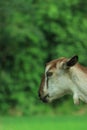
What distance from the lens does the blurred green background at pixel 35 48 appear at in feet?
71.5

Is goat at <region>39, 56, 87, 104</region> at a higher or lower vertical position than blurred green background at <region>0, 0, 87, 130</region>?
higher

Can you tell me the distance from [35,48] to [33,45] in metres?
0.11

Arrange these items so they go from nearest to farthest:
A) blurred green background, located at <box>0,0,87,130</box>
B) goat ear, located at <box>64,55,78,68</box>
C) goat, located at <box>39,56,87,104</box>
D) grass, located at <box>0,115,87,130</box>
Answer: goat ear, located at <box>64,55,78,68</box>, goat, located at <box>39,56,87,104</box>, grass, located at <box>0,115,87,130</box>, blurred green background, located at <box>0,0,87,130</box>

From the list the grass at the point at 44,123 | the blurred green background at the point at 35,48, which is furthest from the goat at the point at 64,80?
the blurred green background at the point at 35,48

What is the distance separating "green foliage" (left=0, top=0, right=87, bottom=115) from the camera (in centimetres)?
2180

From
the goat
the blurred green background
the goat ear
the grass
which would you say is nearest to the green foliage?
the blurred green background

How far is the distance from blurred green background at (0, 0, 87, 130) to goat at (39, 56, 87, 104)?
11353mm

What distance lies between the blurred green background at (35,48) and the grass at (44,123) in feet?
3.47

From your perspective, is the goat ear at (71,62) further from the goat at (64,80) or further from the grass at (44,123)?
the grass at (44,123)

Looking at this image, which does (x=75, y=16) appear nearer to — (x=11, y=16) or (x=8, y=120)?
(x=11, y=16)

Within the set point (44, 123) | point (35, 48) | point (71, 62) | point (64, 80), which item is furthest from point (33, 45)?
point (71, 62)

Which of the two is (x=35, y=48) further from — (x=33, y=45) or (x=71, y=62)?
(x=71, y=62)

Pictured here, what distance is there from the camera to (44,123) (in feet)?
62.1

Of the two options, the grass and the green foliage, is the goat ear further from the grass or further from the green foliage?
the green foliage
